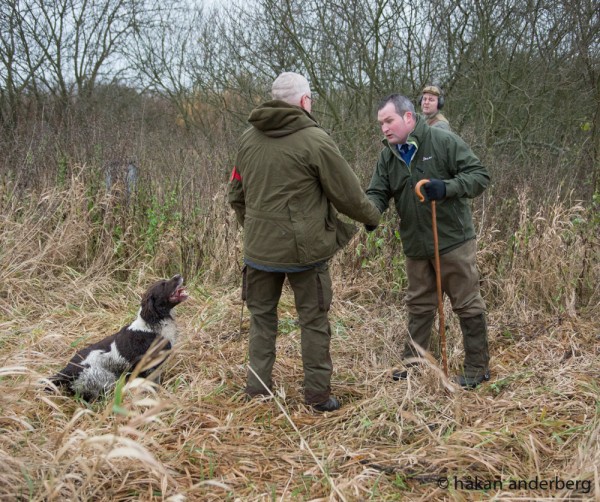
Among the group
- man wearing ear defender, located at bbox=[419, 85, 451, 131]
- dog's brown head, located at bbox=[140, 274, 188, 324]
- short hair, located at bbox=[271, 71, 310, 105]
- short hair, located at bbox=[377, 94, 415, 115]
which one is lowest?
dog's brown head, located at bbox=[140, 274, 188, 324]

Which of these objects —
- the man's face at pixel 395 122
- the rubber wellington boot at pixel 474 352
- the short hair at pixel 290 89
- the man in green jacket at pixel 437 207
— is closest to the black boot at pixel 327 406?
the man in green jacket at pixel 437 207

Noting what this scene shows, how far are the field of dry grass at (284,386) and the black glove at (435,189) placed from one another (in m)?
1.04

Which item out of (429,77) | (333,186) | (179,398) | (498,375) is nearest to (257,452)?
(179,398)

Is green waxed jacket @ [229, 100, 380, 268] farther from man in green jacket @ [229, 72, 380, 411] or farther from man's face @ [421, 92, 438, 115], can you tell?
man's face @ [421, 92, 438, 115]

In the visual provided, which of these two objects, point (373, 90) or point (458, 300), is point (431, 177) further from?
point (373, 90)

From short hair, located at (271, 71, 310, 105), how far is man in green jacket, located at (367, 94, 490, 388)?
1.96 ft

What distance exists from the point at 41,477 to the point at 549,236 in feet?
13.9

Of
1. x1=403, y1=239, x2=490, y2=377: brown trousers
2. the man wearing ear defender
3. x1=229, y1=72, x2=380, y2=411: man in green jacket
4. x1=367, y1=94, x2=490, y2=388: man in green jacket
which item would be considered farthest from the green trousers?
the man wearing ear defender

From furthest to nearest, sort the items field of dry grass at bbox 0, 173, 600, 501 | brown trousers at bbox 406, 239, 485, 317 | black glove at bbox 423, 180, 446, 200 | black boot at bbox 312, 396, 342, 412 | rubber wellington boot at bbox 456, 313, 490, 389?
rubber wellington boot at bbox 456, 313, 490, 389 → brown trousers at bbox 406, 239, 485, 317 → black boot at bbox 312, 396, 342, 412 → black glove at bbox 423, 180, 446, 200 → field of dry grass at bbox 0, 173, 600, 501

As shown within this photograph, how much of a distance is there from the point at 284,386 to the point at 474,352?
1280mm

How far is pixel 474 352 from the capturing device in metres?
3.75

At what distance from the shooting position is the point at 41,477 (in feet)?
7.59

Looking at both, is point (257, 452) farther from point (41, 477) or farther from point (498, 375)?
point (498, 375)

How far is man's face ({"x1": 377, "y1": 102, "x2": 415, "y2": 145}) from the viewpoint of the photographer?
3.43 m
